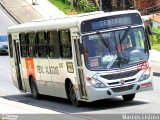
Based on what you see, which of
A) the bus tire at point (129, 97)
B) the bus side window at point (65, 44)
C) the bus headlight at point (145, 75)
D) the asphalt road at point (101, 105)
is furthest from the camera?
the bus tire at point (129, 97)

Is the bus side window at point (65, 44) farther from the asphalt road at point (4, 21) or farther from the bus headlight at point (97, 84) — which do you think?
the asphalt road at point (4, 21)

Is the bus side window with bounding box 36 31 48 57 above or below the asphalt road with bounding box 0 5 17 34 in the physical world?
above

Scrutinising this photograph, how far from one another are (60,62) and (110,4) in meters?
50.3

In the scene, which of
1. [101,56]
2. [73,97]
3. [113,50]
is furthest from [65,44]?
[113,50]

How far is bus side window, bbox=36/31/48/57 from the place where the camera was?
22250 millimetres

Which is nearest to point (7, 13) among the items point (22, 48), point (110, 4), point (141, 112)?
point (110, 4)

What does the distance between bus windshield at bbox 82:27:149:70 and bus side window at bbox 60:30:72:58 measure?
114 cm

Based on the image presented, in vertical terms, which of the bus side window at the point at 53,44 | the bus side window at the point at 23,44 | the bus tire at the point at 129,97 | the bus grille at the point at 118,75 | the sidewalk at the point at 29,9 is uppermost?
the bus side window at the point at 53,44

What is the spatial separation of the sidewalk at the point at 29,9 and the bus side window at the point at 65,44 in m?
44.0

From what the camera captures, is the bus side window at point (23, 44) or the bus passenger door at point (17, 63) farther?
the bus passenger door at point (17, 63)

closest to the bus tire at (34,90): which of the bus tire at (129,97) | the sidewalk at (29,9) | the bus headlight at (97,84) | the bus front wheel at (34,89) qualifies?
the bus front wheel at (34,89)

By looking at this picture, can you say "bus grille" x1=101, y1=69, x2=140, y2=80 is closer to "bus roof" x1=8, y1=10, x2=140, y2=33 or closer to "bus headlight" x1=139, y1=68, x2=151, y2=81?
"bus headlight" x1=139, y1=68, x2=151, y2=81

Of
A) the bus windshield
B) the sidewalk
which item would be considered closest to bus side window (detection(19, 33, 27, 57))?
the bus windshield

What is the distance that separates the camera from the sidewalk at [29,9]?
217 feet
